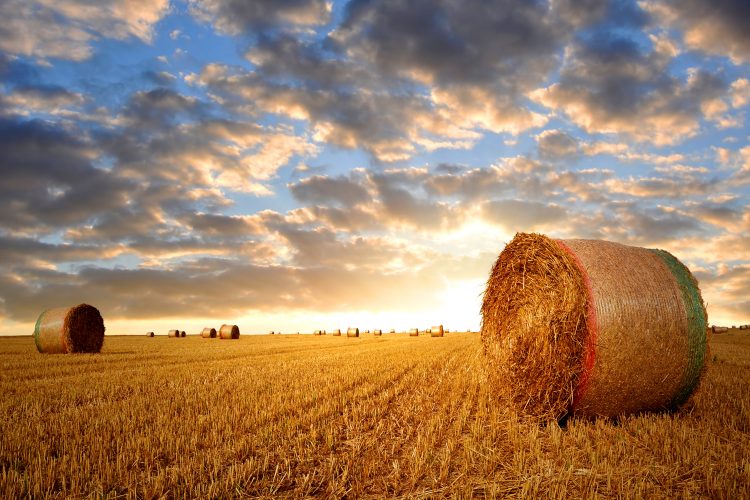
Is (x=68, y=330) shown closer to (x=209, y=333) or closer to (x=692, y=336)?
(x=692, y=336)

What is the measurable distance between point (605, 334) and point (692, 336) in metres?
1.53

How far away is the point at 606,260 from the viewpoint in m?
6.52

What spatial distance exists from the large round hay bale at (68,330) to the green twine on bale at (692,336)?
21.3 m

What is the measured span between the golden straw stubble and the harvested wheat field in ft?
1.39

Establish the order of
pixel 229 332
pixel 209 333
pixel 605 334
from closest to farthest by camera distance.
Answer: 1. pixel 605 334
2. pixel 229 332
3. pixel 209 333

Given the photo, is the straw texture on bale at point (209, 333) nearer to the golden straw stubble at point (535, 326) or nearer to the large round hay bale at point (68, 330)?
the large round hay bale at point (68, 330)

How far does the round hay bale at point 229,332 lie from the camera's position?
36.8 metres

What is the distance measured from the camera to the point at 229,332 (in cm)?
3678

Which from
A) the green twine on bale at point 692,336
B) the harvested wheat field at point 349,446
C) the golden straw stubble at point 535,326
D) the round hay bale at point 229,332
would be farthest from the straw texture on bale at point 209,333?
the green twine on bale at point 692,336

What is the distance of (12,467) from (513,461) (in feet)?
16.6

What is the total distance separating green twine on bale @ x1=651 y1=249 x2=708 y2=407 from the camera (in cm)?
638

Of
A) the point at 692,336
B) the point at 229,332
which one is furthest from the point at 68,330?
the point at 692,336

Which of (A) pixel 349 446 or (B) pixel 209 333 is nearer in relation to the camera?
(A) pixel 349 446

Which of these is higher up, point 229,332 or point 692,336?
point 692,336
